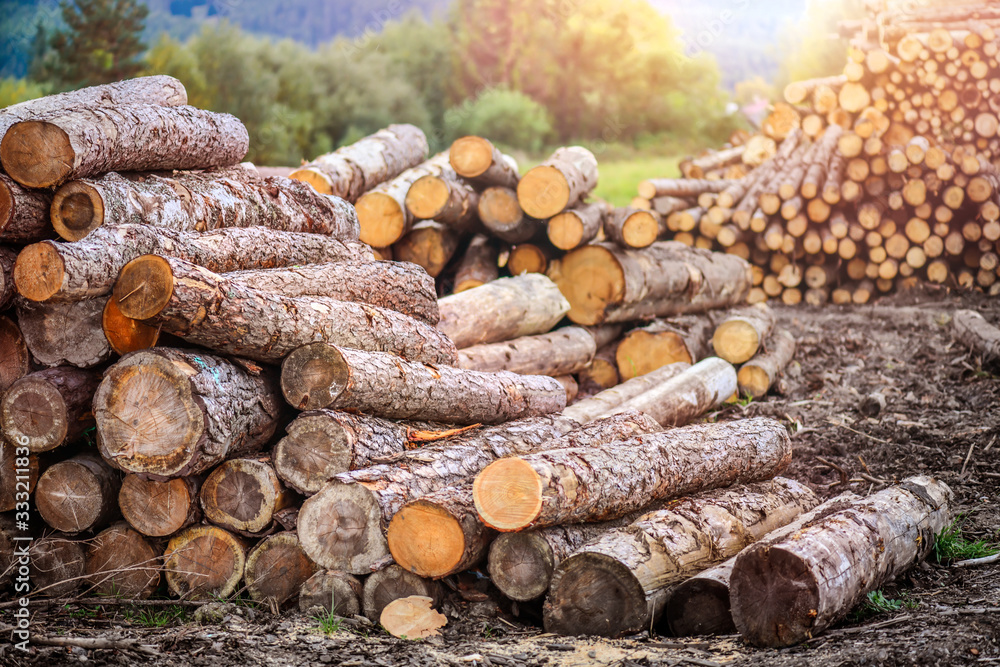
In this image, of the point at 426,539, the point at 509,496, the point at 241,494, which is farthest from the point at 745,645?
the point at 241,494

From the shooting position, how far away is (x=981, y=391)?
6078 mm

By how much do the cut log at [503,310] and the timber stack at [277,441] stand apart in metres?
0.96

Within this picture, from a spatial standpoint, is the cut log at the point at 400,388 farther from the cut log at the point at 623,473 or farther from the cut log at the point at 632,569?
the cut log at the point at 632,569

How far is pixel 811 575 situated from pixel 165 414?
2.60 meters

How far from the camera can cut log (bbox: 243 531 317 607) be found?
3.44 meters

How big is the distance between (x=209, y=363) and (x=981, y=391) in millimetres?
5741

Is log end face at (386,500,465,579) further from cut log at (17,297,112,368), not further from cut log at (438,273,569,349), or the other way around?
cut log at (438,273,569,349)

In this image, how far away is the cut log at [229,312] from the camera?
313 cm

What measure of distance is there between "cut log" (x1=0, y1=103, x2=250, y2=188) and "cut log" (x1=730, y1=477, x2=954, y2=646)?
3.40 metres

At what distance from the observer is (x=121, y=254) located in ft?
11.0

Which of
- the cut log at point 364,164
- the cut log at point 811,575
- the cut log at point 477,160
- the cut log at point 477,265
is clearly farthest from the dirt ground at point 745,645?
the cut log at point 364,164

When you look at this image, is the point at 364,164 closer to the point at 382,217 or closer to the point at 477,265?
the point at 382,217

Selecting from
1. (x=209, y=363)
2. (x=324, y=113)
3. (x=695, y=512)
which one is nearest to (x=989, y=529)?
(x=695, y=512)

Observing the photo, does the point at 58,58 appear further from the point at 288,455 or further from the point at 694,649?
the point at 694,649
